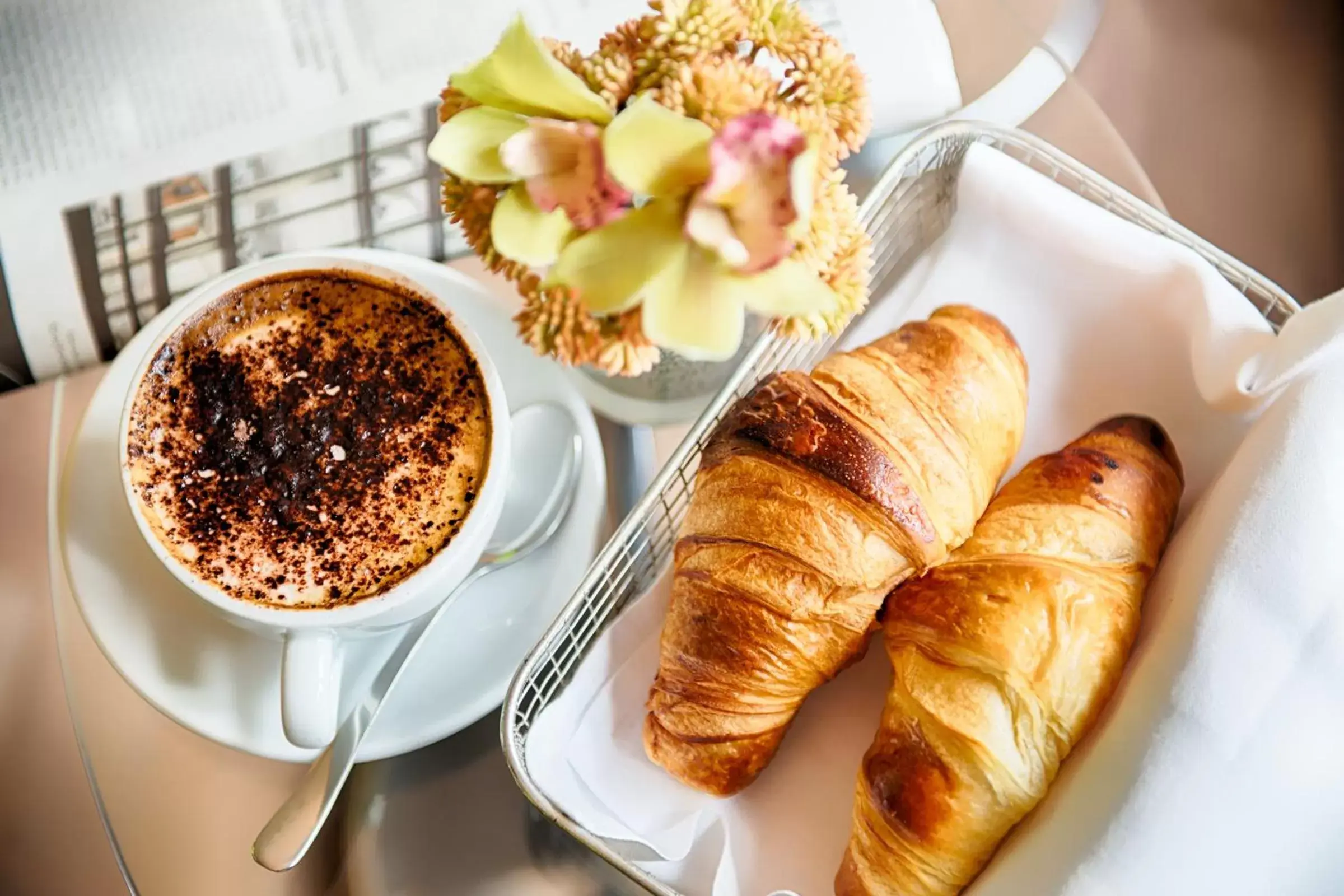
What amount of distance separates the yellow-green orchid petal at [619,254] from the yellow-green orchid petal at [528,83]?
0.04m

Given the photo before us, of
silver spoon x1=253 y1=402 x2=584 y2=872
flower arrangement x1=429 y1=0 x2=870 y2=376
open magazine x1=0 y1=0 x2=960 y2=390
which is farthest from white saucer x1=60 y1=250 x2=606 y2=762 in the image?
flower arrangement x1=429 y1=0 x2=870 y2=376

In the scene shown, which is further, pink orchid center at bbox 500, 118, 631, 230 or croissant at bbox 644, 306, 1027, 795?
croissant at bbox 644, 306, 1027, 795

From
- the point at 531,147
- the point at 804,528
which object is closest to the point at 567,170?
the point at 531,147

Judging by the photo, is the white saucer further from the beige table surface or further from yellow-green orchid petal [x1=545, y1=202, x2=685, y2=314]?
yellow-green orchid petal [x1=545, y1=202, x2=685, y2=314]

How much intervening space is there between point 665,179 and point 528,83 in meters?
0.06

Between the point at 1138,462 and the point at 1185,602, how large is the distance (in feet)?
0.26

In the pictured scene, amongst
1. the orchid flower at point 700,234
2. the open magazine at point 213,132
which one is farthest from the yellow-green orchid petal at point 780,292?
the open magazine at point 213,132

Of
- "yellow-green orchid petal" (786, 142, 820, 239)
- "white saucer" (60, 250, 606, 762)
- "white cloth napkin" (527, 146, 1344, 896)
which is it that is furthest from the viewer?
"white saucer" (60, 250, 606, 762)

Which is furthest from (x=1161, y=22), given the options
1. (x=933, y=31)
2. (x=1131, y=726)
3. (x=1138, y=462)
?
(x=1131, y=726)

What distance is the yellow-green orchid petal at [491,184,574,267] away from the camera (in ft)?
1.10

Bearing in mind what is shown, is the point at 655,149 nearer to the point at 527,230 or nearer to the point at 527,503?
the point at 527,230

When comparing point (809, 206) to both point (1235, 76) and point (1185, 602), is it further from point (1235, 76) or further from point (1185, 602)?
point (1235, 76)

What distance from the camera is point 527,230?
0.34 meters

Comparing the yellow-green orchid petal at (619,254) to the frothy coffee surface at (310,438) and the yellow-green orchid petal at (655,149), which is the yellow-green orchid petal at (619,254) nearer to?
the yellow-green orchid petal at (655,149)
